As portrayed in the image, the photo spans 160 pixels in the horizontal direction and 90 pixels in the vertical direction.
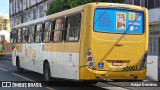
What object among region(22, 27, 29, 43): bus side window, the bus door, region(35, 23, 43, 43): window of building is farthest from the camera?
region(22, 27, 29, 43): bus side window

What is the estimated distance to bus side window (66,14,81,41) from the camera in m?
13.0

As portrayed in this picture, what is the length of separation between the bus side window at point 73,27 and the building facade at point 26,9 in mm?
38841

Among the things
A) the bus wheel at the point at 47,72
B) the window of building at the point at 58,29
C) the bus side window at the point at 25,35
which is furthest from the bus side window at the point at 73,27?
the bus side window at the point at 25,35

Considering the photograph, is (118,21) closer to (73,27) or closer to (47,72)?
(73,27)

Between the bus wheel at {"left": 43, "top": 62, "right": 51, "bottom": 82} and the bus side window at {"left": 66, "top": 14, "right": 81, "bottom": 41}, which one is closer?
the bus side window at {"left": 66, "top": 14, "right": 81, "bottom": 41}

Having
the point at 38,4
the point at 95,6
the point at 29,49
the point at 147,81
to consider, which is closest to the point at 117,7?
the point at 95,6

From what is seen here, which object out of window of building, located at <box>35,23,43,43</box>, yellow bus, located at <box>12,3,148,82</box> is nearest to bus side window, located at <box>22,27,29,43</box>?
window of building, located at <box>35,23,43,43</box>

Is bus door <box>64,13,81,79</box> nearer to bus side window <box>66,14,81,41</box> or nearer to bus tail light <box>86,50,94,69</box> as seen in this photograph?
bus side window <box>66,14,81,41</box>

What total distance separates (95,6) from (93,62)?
5.79 feet

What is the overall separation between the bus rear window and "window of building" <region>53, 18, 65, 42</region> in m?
2.19

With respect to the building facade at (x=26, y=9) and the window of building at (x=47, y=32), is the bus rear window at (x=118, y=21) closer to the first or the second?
the window of building at (x=47, y=32)

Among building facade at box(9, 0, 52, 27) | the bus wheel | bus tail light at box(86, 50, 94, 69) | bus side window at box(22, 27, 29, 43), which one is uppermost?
building facade at box(9, 0, 52, 27)

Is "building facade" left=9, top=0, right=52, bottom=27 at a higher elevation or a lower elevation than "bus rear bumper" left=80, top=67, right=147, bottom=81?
higher

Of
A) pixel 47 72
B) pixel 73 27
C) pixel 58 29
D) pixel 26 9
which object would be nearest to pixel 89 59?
pixel 73 27
